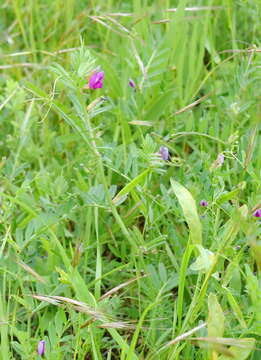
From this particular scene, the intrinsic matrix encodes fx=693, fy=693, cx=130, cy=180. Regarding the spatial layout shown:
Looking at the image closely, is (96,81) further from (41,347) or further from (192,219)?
(41,347)

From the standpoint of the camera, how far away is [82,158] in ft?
6.16

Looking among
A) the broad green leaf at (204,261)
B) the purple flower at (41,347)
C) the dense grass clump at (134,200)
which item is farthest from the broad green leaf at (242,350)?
the purple flower at (41,347)

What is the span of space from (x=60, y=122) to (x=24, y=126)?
0.26 meters

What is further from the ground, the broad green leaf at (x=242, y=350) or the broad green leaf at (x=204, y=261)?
the broad green leaf at (x=204, y=261)

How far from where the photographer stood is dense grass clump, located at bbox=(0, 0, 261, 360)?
4.58 ft

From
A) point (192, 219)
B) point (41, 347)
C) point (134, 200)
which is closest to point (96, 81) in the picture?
point (134, 200)

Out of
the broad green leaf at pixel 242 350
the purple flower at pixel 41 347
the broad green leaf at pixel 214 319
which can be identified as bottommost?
the purple flower at pixel 41 347

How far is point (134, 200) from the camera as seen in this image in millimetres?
1755

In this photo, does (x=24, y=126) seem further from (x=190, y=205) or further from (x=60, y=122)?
(x=190, y=205)

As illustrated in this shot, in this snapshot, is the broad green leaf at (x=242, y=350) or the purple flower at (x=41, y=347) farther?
the purple flower at (x=41, y=347)

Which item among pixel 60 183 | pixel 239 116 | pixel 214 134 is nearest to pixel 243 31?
pixel 239 116

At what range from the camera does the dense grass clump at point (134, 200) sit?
1395 millimetres

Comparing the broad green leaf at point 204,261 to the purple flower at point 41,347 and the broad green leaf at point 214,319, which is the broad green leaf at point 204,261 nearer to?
the broad green leaf at point 214,319

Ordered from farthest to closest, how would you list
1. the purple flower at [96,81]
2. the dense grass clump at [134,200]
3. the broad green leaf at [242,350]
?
the purple flower at [96,81] → the dense grass clump at [134,200] → the broad green leaf at [242,350]
